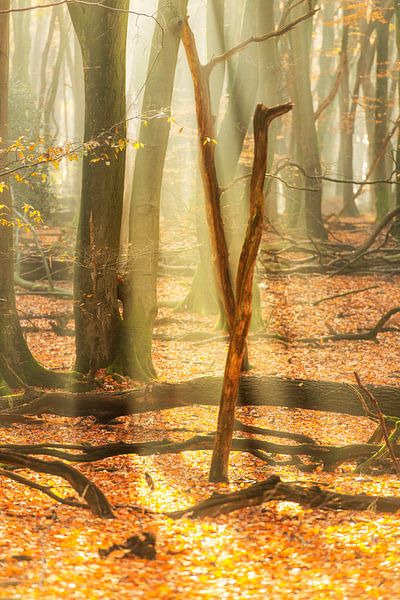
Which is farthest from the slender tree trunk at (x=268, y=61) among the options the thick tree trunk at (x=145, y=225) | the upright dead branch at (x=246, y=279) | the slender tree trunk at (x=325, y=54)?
the slender tree trunk at (x=325, y=54)

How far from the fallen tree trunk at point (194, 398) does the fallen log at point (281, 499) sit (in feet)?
6.75

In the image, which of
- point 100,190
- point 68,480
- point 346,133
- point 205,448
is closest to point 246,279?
point 205,448

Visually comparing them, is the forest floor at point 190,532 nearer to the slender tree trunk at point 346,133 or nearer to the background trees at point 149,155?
the background trees at point 149,155

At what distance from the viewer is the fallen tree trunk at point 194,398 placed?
8.82 m

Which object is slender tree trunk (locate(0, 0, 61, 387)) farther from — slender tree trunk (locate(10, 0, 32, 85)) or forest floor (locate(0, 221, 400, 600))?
slender tree trunk (locate(10, 0, 32, 85))

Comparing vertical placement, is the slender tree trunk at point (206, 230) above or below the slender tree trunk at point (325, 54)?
below

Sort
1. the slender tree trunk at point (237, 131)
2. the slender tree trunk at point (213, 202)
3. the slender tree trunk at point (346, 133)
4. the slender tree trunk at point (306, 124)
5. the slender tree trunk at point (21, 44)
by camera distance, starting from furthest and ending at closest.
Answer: the slender tree trunk at point (21, 44), the slender tree trunk at point (346, 133), the slender tree trunk at point (306, 124), the slender tree trunk at point (237, 131), the slender tree trunk at point (213, 202)

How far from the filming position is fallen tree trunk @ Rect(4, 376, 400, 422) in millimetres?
8820

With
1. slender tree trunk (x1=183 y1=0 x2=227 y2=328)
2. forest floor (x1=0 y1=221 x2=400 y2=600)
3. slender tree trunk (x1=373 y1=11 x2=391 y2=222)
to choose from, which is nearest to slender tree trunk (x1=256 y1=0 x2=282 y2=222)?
slender tree trunk (x1=183 y1=0 x2=227 y2=328)

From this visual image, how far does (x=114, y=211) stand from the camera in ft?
34.1

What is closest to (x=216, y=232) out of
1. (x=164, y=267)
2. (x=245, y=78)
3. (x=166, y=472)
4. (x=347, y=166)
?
(x=166, y=472)

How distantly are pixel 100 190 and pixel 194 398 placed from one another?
118 inches

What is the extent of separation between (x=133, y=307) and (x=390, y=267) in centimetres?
994

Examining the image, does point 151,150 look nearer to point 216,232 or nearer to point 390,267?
point 216,232
